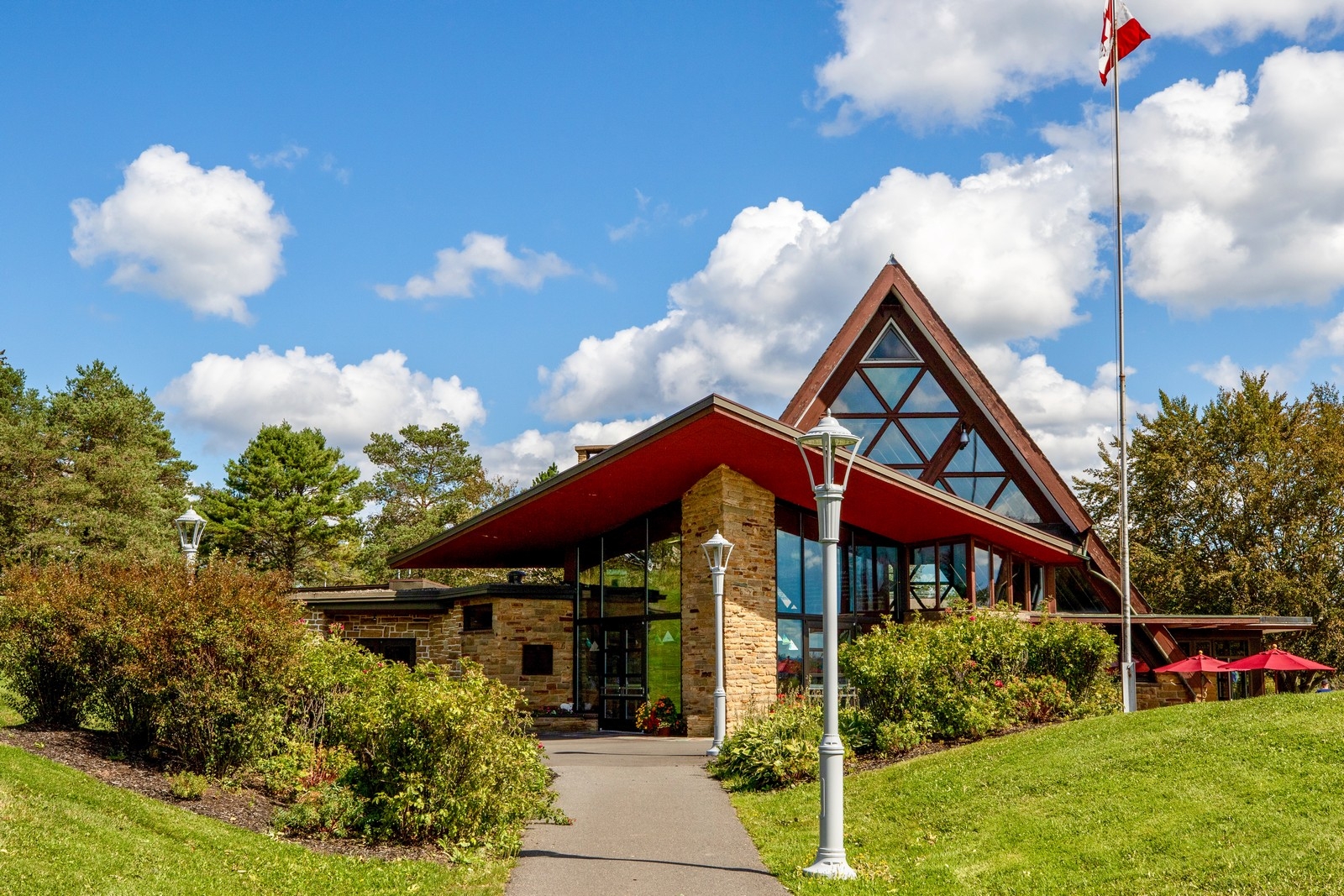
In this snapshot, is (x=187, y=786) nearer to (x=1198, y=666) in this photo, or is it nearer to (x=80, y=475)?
(x=1198, y=666)

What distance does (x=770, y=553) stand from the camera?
2044 cm

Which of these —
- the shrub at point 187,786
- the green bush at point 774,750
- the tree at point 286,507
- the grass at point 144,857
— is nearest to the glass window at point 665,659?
the green bush at point 774,750

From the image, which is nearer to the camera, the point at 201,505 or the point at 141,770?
the point at 141,770

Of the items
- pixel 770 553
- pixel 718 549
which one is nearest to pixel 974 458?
pixel 770 553

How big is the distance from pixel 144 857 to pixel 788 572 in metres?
14.7

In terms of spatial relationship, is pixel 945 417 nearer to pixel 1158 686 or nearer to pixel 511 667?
pixel 1158 686

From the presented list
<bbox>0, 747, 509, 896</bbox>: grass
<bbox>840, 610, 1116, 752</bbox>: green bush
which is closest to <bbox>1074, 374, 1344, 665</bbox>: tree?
<bbox>840, 610, 1116, 752</bbox>: green bush

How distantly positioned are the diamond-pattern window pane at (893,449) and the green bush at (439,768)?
54.3ft

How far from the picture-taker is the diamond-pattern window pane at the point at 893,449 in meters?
25.3

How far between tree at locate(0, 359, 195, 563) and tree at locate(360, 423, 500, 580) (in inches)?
537

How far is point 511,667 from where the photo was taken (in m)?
23.2

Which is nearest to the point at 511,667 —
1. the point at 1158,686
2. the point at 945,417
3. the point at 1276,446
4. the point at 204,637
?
the point at 945,417

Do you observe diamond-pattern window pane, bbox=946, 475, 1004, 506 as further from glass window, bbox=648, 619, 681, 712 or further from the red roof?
glass window, bbox=648, 619, 681, 712

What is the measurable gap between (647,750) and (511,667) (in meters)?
6.12
